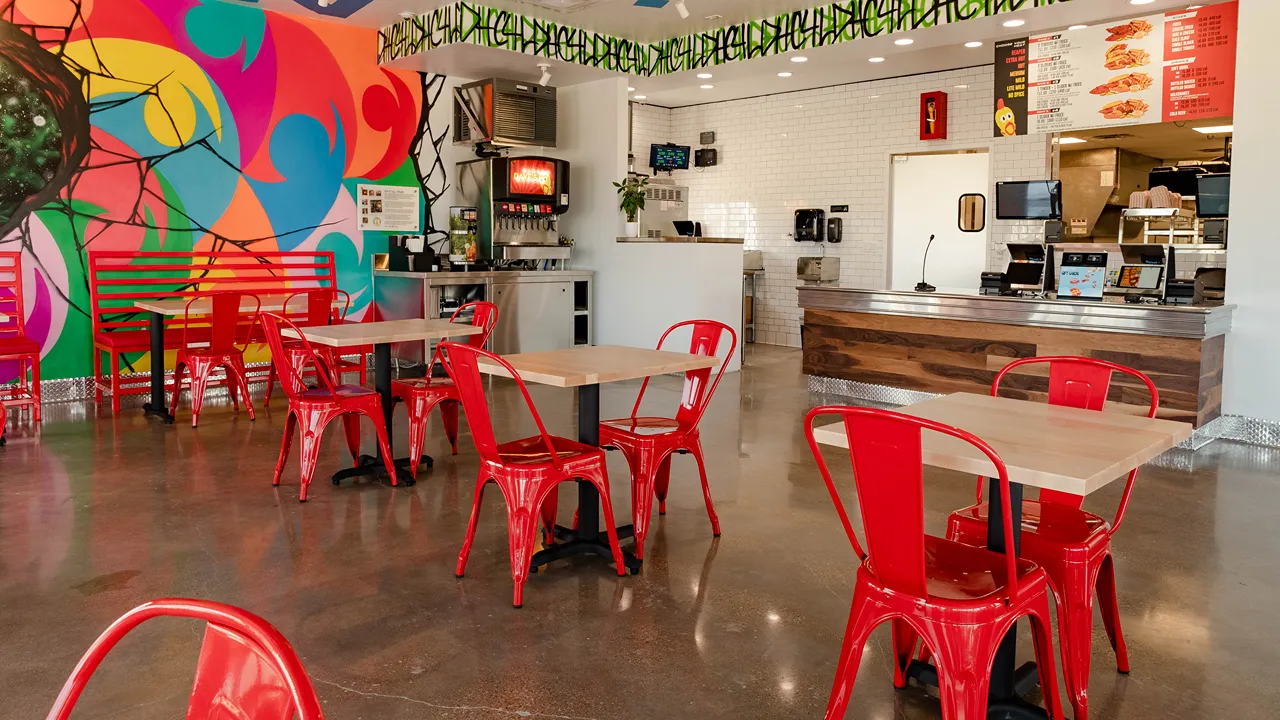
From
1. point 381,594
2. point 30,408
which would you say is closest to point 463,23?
point 30,408

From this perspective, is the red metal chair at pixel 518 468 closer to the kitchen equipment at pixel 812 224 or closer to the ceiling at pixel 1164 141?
the kitchen equipment at pixel 812 224

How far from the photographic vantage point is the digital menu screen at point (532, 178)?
906 centimetres

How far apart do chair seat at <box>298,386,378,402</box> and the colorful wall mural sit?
3.57 m

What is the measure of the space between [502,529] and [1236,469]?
424 cm

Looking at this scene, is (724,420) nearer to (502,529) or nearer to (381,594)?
(502,529)

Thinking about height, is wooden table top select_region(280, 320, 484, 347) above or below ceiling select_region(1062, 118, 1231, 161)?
below

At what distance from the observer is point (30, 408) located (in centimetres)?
697

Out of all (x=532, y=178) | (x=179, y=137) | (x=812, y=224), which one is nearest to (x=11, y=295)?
(x=179, y=137)

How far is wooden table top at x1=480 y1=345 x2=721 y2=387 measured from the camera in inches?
139

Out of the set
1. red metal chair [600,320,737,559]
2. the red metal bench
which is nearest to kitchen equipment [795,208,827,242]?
the red metal bench

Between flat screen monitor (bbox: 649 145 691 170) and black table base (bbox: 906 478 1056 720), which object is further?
flat screen monitor (bbox: 649 145 691 170)

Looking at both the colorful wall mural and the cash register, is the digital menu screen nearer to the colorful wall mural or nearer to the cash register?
the colorful wall mural

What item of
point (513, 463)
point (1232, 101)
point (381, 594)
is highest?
point (1232, 101)

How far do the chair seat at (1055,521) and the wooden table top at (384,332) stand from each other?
2.80 metres
